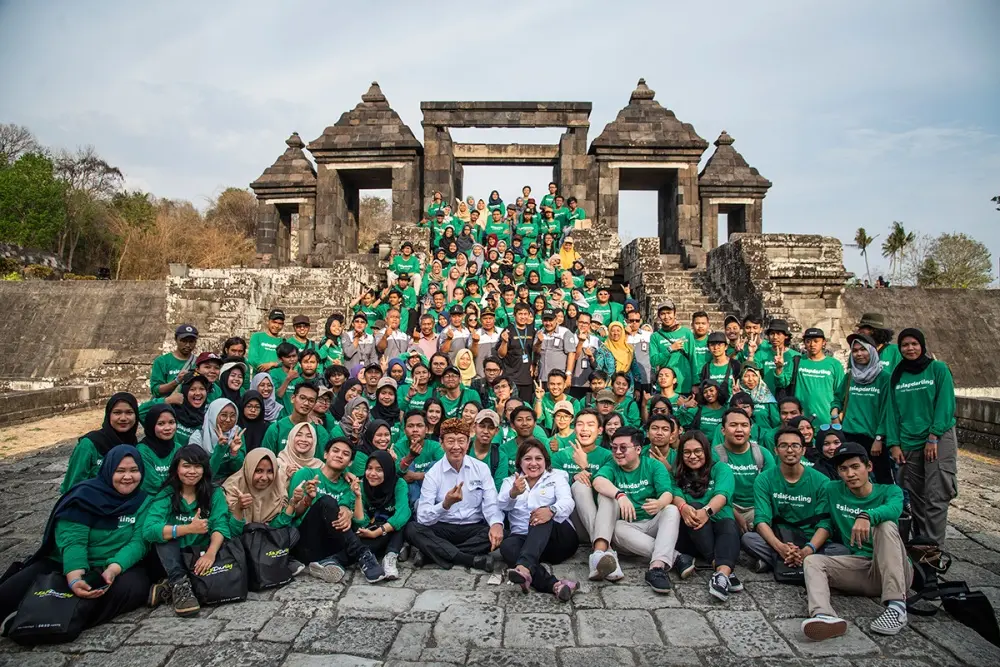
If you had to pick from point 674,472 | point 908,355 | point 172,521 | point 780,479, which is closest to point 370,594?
point 172,521

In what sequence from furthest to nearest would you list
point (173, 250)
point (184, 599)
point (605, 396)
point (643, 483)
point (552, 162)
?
point (173, 250)
point (552, 162)
point (605, 396)
point (643, 483)
point (184, 599)

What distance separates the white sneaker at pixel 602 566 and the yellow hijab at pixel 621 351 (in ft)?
11.0

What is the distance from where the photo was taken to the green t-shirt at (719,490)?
4.38 m

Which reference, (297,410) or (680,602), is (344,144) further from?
(680,602)

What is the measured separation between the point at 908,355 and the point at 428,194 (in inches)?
567

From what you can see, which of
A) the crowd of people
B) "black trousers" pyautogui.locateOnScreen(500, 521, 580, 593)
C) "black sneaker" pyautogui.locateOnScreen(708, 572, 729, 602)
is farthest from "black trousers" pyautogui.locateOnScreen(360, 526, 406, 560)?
"black sneaker" pyautogui.locateOnScreen(708, 572, 729, 602)

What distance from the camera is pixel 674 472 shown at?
468 centimetres

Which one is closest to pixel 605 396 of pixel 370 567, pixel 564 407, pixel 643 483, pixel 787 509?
pixel 564 407

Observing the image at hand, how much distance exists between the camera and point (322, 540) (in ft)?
13.9

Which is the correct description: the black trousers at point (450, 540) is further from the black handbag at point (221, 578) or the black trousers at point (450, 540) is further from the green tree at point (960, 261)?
the green tree at point (960, 261)

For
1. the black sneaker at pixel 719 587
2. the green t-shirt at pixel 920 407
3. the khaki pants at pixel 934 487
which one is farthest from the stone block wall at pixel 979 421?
the black sneaker at pixel 719 587

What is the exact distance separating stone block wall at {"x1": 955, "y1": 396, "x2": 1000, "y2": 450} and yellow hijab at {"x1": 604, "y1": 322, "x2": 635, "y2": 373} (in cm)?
529

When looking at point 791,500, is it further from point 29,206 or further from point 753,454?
point 29,206

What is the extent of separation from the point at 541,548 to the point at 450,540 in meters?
0.74
